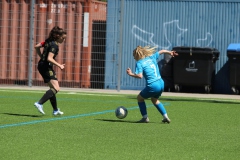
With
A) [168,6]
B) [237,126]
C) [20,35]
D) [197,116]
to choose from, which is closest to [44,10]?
[20,35]

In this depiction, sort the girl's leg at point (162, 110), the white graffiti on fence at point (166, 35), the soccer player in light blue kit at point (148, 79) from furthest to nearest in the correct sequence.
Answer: the white graffiti on fence at point (166, 35) < the soccer player in light blue kit at point (148, 79) < the girl's leg at point (162, 110)

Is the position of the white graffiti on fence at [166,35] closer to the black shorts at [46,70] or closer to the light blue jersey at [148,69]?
the black shorts at [46,70]

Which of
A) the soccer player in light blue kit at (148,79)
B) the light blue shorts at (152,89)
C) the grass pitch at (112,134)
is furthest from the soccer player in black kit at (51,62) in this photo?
the light blue shorts at (152,89)

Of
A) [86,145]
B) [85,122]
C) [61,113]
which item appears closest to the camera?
[86,145]

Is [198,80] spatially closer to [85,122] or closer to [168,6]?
[168,6]

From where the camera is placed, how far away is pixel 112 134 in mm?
10594

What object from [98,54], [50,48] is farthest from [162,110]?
[98,54]

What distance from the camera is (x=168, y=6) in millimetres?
25172

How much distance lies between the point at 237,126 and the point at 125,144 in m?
3.53

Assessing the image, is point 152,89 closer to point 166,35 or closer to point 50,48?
point 50,48

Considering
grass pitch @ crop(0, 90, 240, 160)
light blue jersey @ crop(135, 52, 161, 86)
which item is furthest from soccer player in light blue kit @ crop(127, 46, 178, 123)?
grass pitch @ crop(0, 90, 240, 160)

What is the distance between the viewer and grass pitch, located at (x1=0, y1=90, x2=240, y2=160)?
8555 mm

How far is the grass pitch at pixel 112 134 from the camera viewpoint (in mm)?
8555

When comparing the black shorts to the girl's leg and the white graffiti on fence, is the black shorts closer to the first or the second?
the girl's leg
